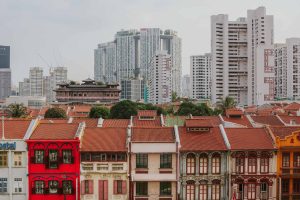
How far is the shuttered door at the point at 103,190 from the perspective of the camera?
4741cm

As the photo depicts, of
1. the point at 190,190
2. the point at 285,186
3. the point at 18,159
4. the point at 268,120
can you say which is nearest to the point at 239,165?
the point at 285,186

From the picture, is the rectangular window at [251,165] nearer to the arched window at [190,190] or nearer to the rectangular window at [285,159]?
the rectangular window at [285,159]

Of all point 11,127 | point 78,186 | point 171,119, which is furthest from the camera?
point 171,119

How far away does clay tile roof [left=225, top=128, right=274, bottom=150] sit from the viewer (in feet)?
159

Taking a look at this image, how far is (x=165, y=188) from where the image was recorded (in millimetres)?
48000

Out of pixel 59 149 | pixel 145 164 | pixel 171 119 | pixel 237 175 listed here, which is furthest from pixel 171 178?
pixel 171 119

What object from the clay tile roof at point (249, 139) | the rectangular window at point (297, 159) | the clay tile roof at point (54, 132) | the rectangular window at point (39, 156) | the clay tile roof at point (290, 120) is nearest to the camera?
the rectangular window at point (39, 156)

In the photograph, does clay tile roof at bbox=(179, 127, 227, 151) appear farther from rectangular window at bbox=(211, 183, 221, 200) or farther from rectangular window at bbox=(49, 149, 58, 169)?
rectangular window at bbox=(49, 149, 58, 169)

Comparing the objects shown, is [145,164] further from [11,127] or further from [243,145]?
[11,127]

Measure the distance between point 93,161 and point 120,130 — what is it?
4.90 m

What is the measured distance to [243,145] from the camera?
160 ft

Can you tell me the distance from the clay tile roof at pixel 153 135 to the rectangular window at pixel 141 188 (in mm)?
4213

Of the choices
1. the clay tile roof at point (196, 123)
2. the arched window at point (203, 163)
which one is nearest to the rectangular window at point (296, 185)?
the arched window at point (203, 163)

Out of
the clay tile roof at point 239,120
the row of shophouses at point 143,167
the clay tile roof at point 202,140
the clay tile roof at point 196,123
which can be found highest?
the clay tile roof at point 196,123
